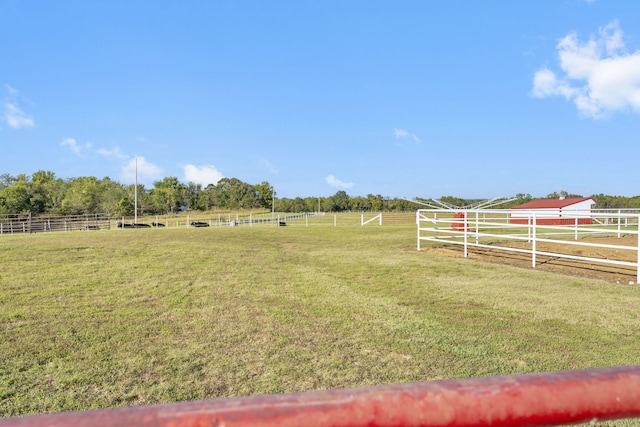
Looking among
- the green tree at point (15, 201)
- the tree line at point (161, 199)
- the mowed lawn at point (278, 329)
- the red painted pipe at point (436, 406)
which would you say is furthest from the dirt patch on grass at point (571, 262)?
the green tree at point (15, 201)

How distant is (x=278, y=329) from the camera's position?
4.74 meters

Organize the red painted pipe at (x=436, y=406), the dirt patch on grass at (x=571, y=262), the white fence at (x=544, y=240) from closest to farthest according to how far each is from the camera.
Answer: the red painted pipe at (x=436, y=406)
the dirt patch on grass at (x=571, y=262)
the white fence at (x=544, y=240)

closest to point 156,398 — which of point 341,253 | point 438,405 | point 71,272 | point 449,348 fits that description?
point 449,348

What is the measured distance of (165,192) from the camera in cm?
8275

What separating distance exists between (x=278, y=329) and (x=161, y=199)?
79.6 meters

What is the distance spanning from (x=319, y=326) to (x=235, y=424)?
4346 millimetres

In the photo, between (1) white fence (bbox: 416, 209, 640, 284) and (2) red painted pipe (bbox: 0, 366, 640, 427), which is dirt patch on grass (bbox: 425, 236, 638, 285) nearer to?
(1) white fence (bbox: 416, 209, 640, 284)

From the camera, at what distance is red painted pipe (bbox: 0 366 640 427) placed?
61cm

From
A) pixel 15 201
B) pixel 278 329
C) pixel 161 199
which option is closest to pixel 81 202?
pixel 15 201

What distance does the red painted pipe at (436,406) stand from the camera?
608 mm

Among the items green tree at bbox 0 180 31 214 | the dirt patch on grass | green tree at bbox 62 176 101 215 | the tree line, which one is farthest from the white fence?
green tree at bbox 0 180 31 214

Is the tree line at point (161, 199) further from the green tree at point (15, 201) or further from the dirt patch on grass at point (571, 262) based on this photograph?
the dirt patch on grass at point (571, 262)

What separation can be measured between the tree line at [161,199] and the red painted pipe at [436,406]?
46296 mm

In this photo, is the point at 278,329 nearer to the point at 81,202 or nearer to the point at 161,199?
the point at 81,202
